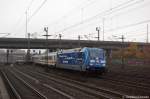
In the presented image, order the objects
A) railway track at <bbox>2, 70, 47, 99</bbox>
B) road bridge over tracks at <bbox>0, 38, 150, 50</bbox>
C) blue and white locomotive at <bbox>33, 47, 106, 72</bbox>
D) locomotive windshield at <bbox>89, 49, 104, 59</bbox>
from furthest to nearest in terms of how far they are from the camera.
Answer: road bridge over tracks at <bbox>0, 38, 150, 50</bbox>
locomotive windshield at <bbox>89, 49, 104, 59</bbox>
blue and white locomotive at <bbox>33, 47, 106, 72</bbox>
railway track at <bbox>2, 70, 47, 99</bbox>

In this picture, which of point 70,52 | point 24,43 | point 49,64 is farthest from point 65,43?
point 70,52

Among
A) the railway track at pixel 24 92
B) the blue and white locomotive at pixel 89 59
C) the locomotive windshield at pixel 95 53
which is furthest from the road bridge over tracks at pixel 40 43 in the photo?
the railway track at pixel 24 92

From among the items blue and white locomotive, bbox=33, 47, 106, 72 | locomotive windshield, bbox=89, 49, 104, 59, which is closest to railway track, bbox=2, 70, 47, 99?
blue and white locomotive, bbox=33, 47, 106, 72

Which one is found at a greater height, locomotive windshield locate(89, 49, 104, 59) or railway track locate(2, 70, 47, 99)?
locomotive windshield locate(89, 49, 104, 59)

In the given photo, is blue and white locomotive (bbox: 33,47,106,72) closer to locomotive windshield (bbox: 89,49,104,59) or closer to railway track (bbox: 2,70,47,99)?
locomotive windshield (bbox: 89,49,104,59)

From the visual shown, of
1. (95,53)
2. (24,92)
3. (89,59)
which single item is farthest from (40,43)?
(24,92)

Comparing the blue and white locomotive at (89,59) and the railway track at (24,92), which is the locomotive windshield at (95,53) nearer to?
the blue and white locomotive at (89,59)

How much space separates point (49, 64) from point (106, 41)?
3588cm

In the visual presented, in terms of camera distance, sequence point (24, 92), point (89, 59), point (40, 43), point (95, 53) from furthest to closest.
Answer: point (40, 43), point (95, 53), point (89, 59), point (24, 92)

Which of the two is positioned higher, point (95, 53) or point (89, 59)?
point (95, 53)

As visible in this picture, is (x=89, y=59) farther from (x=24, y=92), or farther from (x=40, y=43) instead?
(x=40, y=43)

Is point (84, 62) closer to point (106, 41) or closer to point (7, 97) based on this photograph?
point (7, 97)

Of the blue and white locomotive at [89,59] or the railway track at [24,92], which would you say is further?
the blue and white locomotive at [89,59]

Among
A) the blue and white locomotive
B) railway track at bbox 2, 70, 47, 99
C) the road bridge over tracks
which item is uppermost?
the road bridge over tracks
